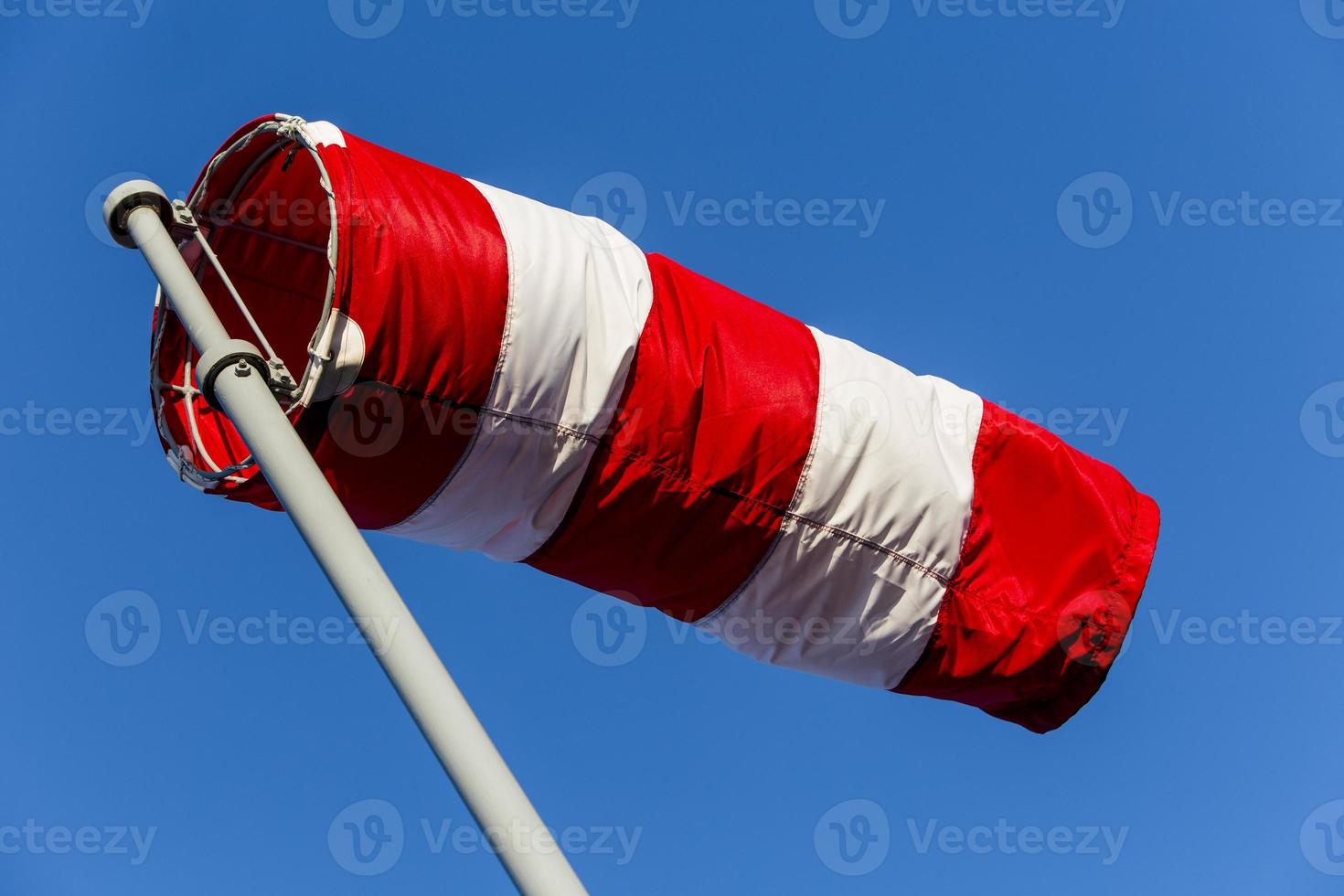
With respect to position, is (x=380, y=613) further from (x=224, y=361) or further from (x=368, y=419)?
(x=368, y=419)

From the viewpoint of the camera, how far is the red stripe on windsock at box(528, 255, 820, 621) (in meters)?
8.91

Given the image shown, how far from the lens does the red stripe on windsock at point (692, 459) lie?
891cm

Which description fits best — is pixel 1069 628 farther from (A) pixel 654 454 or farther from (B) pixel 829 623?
(A) pixel 654 454

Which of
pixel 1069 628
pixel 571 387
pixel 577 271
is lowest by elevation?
pixel 1069 628

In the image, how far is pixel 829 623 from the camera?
1020 centimetres

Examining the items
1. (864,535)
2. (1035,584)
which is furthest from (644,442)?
(1035,584)

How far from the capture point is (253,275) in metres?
9.67

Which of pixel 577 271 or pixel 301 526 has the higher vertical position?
pixel 577 271

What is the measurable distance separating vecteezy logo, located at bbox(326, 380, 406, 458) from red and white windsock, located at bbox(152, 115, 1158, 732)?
0.01 metres

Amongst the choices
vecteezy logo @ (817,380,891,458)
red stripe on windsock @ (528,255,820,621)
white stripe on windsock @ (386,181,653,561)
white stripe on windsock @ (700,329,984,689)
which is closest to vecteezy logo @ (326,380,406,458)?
white stripe on windsock @ (386,181,653,561)

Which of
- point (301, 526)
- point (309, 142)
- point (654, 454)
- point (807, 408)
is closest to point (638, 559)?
point (654, 454)

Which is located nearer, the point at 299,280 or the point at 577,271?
the point at 577,271

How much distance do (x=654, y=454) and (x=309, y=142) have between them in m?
2.43

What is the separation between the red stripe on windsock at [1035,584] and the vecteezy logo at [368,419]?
3.99 m
